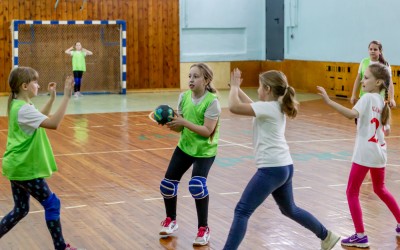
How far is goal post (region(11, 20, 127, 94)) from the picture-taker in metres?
21.3

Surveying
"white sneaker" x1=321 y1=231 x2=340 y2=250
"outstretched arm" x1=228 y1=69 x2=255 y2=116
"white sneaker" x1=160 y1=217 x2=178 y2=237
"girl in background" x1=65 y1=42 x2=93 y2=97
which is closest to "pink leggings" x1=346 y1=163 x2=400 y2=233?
"white sneaker" x1=321 y1=231 x2=340 y2=250

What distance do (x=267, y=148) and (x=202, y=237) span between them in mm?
1224

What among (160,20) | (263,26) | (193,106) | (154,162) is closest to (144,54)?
(160,20)

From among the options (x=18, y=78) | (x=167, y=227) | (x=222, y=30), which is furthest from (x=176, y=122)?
(x=222, y=30)

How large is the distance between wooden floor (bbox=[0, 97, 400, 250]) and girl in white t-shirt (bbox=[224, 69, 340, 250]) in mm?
901

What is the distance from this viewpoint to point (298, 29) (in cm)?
2225

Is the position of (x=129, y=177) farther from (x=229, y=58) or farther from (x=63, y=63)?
(x=229, y=58)

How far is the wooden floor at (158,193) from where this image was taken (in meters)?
6.37

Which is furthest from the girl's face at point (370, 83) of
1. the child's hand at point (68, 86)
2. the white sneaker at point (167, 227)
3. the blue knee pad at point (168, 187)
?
the child's hand at point (68, 86)

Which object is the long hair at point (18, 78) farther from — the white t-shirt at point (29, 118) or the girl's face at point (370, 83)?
the girl's face at point (370, 83)

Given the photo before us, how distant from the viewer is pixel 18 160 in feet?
17.9

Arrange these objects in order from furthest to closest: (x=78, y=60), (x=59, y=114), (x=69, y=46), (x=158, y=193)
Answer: (x=69, y=46) < (x=78, y=60) < (x=158, y=193) < (x=59, y=114)

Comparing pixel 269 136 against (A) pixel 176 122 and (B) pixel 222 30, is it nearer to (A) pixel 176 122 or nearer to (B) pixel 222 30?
(A) pixel 176 122

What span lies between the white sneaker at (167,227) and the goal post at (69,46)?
15430 mm
